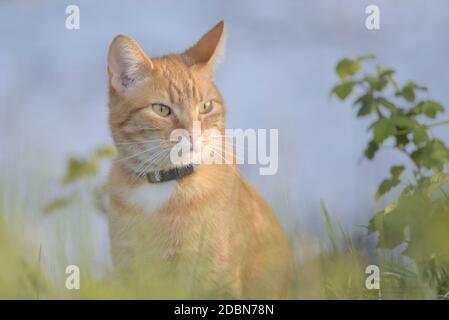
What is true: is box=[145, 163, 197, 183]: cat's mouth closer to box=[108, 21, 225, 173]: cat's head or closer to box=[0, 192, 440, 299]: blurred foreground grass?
box=[108, 21, 225, 173]: cat's head

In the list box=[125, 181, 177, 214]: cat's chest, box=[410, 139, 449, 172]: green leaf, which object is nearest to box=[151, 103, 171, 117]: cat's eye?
box=[125, 181, 177, 214]: cat's chest

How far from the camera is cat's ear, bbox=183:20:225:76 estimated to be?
9.79 feet

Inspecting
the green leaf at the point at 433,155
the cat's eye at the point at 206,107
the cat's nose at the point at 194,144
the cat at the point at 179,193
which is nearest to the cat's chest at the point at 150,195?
the cat at the point at 179,193

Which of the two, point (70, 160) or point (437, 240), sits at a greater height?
point (70, 160)

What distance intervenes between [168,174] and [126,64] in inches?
17.9

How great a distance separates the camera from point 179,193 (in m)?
2.84

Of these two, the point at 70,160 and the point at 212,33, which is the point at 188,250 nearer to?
the point at 212,33

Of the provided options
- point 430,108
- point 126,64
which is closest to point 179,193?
point 126,64

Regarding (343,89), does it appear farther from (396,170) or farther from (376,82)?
(396,170)

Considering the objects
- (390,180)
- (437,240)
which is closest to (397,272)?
(437,240)

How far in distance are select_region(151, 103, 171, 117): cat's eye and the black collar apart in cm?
20

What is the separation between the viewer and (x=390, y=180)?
124 inches
